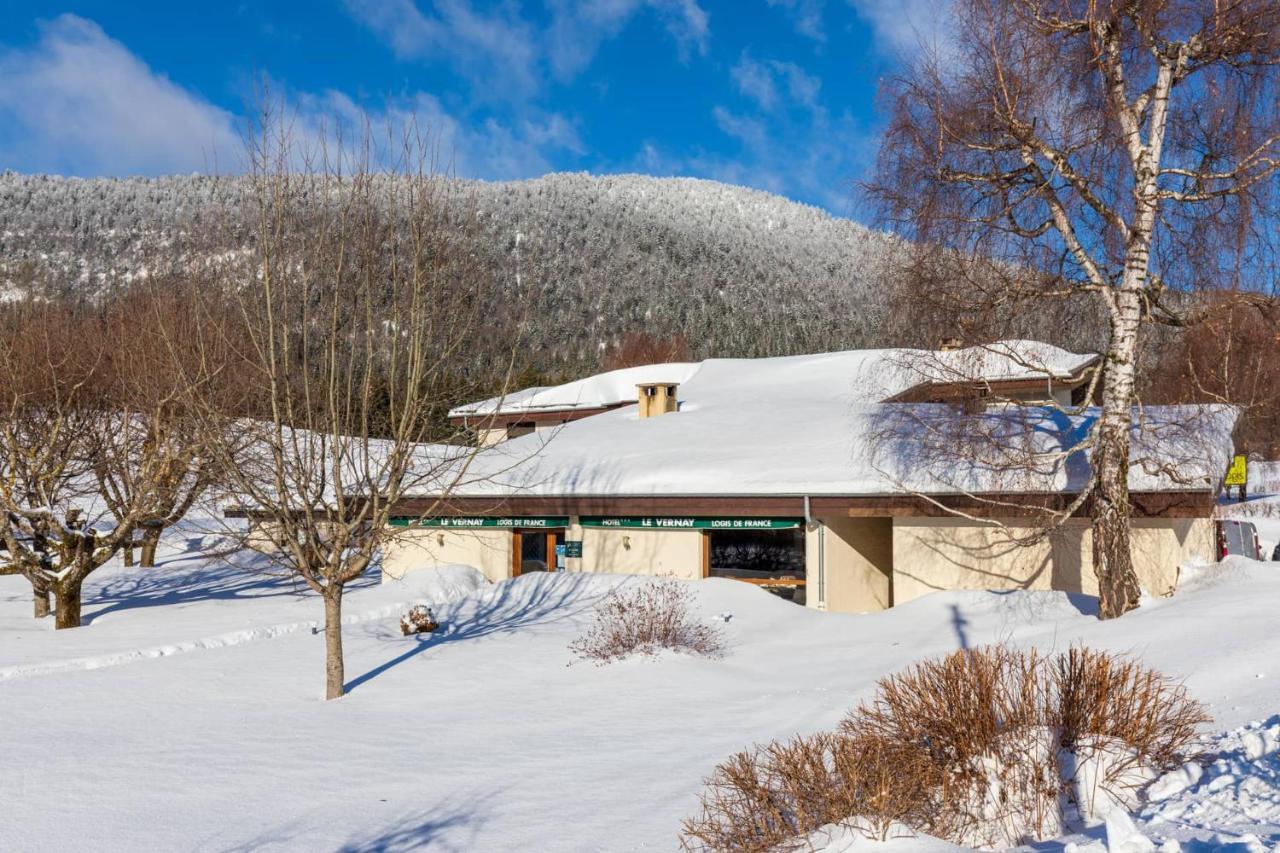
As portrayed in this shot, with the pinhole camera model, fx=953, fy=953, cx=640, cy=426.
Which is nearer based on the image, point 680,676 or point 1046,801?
point 1046,801

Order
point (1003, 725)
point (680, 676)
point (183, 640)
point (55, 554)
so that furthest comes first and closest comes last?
point (55, 554) < point (183, 640) < point (680, 676) < point (1003, 725)

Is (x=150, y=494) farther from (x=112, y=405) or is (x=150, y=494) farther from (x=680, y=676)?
(x=680, y=676)

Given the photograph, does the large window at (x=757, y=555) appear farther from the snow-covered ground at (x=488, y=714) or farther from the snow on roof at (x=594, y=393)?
the snow on roof at (x=594, y=393)

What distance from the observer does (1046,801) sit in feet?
18.3

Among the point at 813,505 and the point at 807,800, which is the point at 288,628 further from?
the point at 807,800

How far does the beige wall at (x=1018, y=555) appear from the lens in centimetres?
1468

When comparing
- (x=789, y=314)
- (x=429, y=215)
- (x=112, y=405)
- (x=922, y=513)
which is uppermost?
(x=789, y=314)

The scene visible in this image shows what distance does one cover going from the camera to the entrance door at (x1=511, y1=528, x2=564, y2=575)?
797 inches

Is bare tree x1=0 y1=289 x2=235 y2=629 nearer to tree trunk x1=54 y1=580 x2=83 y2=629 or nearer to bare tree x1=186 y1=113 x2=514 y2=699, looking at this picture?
tree trunk x1=54 y1=580 x2=83 y2=629

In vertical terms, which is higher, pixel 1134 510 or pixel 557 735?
pixel 1134 510

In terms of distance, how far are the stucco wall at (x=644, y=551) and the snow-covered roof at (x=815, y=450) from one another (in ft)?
3.53

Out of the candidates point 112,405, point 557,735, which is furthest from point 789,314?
point 557,735

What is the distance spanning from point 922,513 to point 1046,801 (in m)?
10.4

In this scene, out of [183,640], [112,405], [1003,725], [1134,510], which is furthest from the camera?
[112,405]
